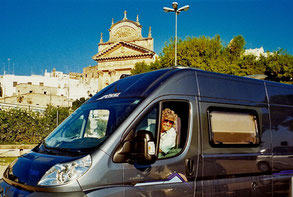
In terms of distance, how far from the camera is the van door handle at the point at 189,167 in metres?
3.54

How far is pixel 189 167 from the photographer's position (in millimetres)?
3564

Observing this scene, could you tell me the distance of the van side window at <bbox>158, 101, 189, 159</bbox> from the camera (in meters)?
3.62

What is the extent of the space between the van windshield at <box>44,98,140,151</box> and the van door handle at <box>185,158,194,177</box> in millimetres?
952

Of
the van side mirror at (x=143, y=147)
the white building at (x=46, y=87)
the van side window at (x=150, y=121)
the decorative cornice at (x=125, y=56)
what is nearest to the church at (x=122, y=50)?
the decorative cornice at (x=125, y=56)

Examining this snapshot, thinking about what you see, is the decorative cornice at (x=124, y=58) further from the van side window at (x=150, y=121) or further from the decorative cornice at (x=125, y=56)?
the van side window at (x=150, y=121)

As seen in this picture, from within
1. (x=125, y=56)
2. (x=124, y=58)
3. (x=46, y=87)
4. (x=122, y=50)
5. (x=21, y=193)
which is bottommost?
(x=21, y=193)

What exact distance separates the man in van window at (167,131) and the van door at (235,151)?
397 millimetres

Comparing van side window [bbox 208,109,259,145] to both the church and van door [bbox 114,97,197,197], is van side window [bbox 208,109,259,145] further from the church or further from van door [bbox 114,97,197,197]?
the church

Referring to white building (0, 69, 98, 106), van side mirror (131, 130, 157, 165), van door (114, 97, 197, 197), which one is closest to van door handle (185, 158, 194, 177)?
van door (114, 97, 197, 197)

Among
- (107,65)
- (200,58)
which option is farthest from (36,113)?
(107,65)

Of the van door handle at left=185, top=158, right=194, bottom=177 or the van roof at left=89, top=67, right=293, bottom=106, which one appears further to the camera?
the van roof at left=89, top=67, right=293, bottom=106

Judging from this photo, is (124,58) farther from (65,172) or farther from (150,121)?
(65,172)

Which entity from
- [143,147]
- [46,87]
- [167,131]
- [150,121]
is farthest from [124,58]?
[143,147]

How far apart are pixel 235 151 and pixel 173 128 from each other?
0.99 m
